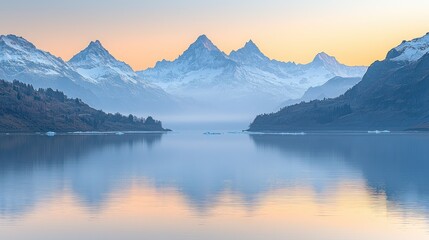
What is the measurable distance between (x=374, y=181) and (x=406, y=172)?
22.3m

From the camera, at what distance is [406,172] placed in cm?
16125

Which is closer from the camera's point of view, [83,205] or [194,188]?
[83,205]

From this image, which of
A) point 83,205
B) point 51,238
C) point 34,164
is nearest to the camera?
point 51,238

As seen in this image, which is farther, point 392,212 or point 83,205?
point 83,205

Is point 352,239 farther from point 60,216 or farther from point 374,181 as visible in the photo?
point 374,181

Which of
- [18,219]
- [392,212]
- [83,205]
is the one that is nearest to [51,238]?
[18,219]

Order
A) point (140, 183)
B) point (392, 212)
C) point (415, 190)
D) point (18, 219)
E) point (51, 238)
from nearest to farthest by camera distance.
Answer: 1. point (51, 238)
2. point (18, 219)
3. point (392, 212)
4. point (415, 190)
5. point (140, 183)

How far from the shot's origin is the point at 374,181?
142 meters

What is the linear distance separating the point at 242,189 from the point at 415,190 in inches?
1051

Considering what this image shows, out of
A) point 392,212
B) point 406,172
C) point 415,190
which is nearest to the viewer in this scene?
point 392,212

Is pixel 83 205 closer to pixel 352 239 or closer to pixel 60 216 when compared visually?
pixel 60 216

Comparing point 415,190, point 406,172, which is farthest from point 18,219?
point 406,172

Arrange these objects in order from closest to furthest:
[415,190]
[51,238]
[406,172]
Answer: [51,238] < [415,190] < [406,172]

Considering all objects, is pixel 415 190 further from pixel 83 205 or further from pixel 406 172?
pixel 83 205
